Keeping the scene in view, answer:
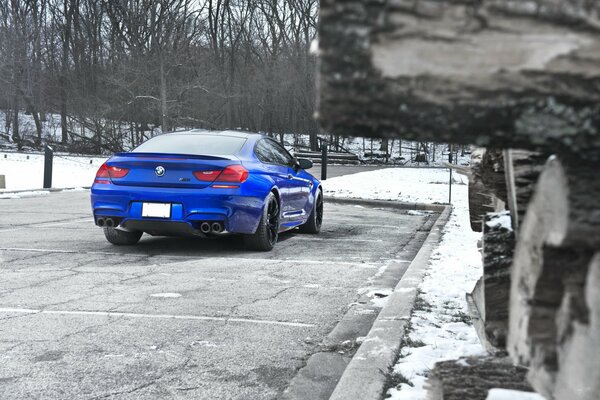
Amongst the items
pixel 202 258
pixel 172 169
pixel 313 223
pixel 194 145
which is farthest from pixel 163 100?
pixel 202 258

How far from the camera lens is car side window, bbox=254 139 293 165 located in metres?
7.78

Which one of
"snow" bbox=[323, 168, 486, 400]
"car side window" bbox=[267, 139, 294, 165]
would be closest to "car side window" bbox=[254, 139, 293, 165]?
"car side window" bbox=[267, 139, 294, 165]

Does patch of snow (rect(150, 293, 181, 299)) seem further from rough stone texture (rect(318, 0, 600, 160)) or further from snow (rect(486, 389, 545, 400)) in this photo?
rough stone texture (rect(318, 0, 600, 160))

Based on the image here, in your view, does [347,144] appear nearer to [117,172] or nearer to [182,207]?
[117,172]

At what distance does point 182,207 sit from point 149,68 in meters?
30.9

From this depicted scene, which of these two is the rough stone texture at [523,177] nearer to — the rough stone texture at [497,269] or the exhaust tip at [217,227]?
the rough stone texture at [497,269]

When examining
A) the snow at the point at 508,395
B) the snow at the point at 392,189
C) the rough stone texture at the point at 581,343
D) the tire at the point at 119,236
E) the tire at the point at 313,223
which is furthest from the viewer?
the snow at the point at 392,189

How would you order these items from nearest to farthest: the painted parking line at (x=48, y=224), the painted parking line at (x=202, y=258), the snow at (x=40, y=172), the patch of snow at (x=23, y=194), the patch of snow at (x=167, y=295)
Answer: the patch of snow at (x=167, y=295)
the painted parking line at (x=202, y=258)
the painted parking line at (x=48, y=224)
the patch of snow at (x=23, y=194)
the snow at (x=40, y=172)

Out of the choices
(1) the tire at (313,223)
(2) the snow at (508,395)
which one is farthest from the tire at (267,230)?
(2) the snow at (508,395)

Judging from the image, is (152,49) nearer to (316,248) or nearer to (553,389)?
(316,248)

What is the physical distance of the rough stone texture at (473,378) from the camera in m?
1.83

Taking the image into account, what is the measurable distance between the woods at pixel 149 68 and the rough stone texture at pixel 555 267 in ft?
111

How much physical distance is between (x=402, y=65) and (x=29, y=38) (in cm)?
4594

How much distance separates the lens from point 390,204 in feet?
45.8
